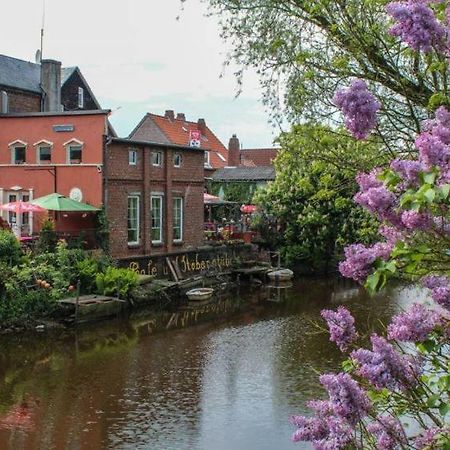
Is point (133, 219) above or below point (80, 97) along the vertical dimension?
below

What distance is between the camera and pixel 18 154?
31734mm

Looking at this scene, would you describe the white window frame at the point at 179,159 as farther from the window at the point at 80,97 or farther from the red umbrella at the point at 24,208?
the window at the point at 80,97

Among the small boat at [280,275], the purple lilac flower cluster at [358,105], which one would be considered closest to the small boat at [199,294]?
the small boat at [280,275]

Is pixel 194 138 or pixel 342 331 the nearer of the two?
pixel 342 331

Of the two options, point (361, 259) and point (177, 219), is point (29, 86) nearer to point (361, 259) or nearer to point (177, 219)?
point (177, 219)

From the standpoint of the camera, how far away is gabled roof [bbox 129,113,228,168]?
177 feet

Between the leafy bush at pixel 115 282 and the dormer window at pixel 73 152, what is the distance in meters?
5.90

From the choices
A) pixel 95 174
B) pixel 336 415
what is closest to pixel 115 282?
pixel 95 174

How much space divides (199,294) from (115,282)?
494cm

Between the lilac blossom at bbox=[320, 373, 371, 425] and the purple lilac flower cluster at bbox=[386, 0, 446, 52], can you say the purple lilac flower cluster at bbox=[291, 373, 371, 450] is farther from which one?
the purple lilac flower cluster at bbox=[386, 0, 446, 52]

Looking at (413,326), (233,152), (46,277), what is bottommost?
(46,277)

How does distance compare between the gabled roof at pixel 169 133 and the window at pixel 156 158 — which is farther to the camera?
the gabled roof at pixel 169 133

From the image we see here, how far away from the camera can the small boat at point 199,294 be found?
29.9 m

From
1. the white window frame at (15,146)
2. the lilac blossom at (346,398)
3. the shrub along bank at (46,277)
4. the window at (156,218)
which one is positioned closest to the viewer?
the lilac blossom at (346,398)
